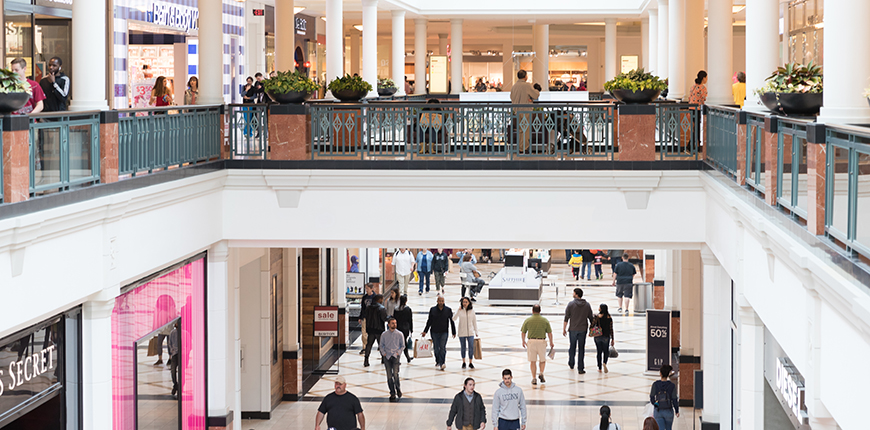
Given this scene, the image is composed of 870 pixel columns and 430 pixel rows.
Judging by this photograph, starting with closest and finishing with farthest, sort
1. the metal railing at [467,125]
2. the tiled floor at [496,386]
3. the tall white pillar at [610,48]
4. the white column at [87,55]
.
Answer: the white column at [87,55]
the metal railing at [467,125]
the tiled floor at [496,386]
the tall white pillar at [610,48]

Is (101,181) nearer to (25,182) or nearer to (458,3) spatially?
(25,182)

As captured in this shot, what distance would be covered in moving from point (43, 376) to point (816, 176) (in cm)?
606

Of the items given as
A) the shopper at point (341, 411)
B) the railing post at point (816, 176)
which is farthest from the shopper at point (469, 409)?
the railing post at point (816, 176)

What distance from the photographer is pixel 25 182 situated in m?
7.07

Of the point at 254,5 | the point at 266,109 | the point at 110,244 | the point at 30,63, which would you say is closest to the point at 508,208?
the point at 266,109

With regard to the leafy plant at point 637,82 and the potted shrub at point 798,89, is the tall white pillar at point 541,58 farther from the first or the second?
the potted shrub at point 798,89

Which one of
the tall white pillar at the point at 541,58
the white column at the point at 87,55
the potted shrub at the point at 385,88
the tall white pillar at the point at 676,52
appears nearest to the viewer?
the white column at the point at 87,55

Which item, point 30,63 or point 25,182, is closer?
point 25,182

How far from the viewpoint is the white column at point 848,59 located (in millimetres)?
6262

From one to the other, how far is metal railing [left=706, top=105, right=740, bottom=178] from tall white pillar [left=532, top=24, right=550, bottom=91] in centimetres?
2339

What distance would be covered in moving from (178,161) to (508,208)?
3.83m

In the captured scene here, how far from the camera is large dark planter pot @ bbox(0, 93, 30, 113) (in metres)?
6.91

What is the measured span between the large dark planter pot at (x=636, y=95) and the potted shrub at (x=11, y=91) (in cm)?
690

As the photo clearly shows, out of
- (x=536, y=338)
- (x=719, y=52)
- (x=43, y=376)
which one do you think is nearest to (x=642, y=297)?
(x=536, y=338)
